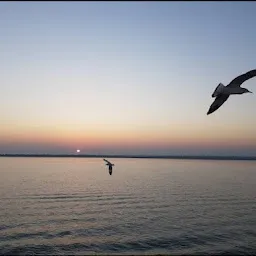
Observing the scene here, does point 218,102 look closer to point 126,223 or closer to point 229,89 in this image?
point 229,89

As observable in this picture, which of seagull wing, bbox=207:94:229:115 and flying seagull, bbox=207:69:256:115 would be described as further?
seagull wing, bbox=207:94:229:115

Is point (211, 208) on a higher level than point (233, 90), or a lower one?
lower

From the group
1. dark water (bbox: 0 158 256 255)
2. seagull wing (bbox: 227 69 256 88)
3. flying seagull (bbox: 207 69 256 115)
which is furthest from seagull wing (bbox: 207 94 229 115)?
dark water (bbox: 0 158 256 255)

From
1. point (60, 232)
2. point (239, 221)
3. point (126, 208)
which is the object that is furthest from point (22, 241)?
point (239, 221)

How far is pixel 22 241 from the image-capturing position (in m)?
26.0

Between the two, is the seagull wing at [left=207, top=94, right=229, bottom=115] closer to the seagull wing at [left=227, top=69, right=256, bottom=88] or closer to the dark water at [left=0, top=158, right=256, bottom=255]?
the seagull wing at [left=227, top=69, right=256, bottom=88]

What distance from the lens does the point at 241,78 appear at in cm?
966

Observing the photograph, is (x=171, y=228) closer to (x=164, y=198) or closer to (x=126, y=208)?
(x=126, y=208)

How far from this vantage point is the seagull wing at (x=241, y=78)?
9430 mm

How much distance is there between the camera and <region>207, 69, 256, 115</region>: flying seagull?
941 centimetres

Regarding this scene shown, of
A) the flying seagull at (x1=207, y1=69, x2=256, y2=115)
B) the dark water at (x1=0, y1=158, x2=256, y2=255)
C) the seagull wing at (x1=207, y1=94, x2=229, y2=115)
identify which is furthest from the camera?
the dark water at (x1=0, y1=158, x2=256, y2=255)

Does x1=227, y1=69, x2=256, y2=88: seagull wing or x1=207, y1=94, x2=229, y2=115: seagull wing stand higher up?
x1=227, y1=69, x2=256, y2=88: seagull wing

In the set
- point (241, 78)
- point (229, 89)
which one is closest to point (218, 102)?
point (229, 89)

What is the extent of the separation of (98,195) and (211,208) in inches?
735
